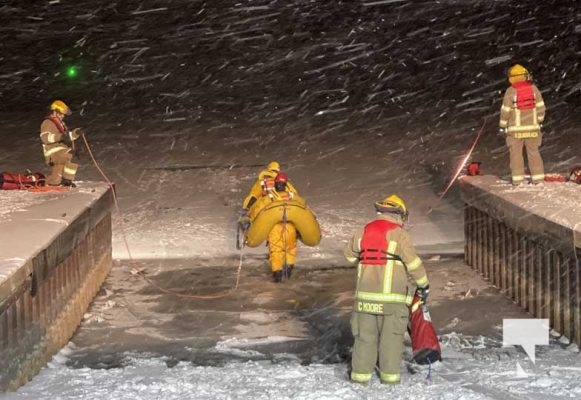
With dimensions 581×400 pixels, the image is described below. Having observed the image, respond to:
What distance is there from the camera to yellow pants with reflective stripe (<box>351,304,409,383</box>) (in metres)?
6.50

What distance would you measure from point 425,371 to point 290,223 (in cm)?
438

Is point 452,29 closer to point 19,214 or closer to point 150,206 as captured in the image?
point 150,206

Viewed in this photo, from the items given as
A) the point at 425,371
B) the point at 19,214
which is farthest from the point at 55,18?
the point at 425,371

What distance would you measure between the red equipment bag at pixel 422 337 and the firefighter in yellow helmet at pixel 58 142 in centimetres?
619

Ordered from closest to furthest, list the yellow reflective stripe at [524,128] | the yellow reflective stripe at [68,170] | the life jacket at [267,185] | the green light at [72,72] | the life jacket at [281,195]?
the yellow reflective stripe at [524,128], the life jacket at [281,195], the life jacket at [267,185], the yellow reflective stripe at [68,170], the green light at [72,72]

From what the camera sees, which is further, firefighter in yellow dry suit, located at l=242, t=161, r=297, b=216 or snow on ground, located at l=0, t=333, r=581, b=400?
firefighter in yellow dry suit, located at l=242, t=161, r=297, b=216

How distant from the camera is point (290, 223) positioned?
36.1ft

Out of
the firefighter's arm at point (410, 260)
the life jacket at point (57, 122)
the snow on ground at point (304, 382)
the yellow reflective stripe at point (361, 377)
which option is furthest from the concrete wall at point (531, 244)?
the life jacket at point (57, 122)

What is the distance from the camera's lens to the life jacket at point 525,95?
34.9 feet

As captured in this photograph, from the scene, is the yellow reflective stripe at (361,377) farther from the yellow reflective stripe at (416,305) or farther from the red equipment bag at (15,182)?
the red equipment bag at (15,182)

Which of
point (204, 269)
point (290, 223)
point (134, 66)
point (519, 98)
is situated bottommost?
point (204, 269)

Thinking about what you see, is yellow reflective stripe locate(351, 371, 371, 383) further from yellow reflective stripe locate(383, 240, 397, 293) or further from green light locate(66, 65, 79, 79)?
green light locate(66, 65, 79, 79)

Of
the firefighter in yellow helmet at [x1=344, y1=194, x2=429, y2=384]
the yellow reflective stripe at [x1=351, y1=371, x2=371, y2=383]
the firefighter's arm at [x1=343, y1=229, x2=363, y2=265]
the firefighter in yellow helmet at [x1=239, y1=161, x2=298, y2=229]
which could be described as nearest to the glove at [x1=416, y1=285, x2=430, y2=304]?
the firefighter in yellow helmet at [x1=344, y1=194, x2=429, y2=384]

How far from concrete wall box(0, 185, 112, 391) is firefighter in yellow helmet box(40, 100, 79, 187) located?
1.42ft
